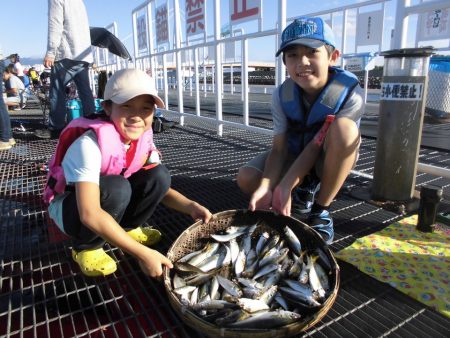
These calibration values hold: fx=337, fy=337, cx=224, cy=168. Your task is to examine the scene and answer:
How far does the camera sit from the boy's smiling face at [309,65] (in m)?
2.10

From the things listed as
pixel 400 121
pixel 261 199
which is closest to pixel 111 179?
pixel 261 199

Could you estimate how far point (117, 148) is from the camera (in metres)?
1.80

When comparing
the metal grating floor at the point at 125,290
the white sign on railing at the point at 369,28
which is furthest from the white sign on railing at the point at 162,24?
the metal grating floor at the point at 125,290

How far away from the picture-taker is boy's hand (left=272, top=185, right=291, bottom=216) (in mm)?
2082

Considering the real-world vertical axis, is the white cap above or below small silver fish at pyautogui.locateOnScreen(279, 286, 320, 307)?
above

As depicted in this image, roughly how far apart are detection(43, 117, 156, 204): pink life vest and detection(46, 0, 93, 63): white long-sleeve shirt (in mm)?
3841

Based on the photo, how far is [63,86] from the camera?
213 inches

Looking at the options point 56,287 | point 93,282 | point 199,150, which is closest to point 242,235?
point 93,282

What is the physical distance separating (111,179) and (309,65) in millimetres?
1383

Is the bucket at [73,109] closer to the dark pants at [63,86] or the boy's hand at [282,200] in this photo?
the dark pants at [63,86]

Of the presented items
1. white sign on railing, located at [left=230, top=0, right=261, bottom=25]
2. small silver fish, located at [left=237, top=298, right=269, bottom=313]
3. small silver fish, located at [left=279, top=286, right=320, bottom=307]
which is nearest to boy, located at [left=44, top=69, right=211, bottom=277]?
small silver fish, located at [left=237, top=298, right=269, bottom=313]

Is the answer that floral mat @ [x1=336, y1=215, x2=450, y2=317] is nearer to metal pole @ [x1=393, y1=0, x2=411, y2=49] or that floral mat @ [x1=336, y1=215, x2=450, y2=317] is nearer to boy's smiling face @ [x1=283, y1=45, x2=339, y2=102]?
boy's smiling face @ [x1=283, y1=45, x2=339, y2=102]

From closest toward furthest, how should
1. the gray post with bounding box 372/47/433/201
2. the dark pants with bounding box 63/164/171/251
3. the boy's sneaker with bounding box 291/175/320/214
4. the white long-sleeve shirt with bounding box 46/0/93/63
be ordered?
the dark pants with bounding box 63/164/171/251 → the gray post with bounding box 372/47/433/201 → the boy's sneaker with bounding box 291/175/320/214 → the white long-sleeve shirt with bounding box 46/0/93/63

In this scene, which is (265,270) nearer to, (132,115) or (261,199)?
(261,199)
